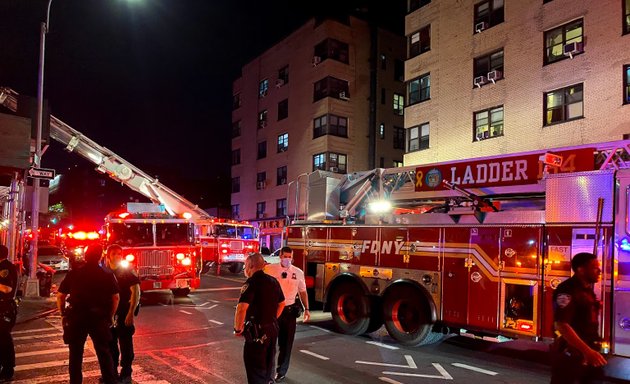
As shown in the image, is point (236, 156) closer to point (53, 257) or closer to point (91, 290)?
point (53, 257)

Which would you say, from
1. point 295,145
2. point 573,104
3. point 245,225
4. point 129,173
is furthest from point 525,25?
point 295,145

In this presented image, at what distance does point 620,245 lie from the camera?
6.61 meters

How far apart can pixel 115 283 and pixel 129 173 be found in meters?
12.7

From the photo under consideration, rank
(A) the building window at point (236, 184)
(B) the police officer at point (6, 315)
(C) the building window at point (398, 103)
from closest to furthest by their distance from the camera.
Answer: (B) the police officer at point (6, 315), (C) the building window at point (398, 103), (A) the building window at point (236, 184)

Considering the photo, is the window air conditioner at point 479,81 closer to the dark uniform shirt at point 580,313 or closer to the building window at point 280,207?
the building window at point 280,207

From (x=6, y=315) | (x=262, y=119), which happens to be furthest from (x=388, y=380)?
(x=262, y=119)

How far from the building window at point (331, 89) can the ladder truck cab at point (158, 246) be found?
2318cm

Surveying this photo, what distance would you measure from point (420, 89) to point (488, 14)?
4958 millimetres

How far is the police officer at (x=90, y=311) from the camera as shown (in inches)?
217

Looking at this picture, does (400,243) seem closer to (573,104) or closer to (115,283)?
(115,283)

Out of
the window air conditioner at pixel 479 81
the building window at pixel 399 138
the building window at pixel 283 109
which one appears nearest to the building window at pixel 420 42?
the window air conditioner at pixel 479 81

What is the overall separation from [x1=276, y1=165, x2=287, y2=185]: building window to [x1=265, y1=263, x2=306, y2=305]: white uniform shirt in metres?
32.1

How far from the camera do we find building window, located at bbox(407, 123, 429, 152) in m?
26.4

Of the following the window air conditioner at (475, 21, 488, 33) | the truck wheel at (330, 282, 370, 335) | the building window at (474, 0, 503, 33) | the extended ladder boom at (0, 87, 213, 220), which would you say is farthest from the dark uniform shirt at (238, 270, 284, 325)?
the window air conditioner at (475, 21, 488, 33)
